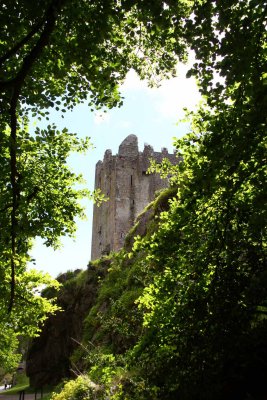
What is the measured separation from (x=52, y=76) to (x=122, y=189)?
4283 centimetres

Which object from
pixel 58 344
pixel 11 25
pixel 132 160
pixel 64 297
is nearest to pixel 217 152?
pixel 11 25

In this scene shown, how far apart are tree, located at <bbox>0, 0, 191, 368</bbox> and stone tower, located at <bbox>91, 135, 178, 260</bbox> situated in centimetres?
3294

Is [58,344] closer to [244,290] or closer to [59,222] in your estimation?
[59,222]

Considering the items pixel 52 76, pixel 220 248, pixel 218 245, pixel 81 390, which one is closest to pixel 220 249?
pixel 220 248

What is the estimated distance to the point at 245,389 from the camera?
7102 millimetres

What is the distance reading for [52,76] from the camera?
914 centimetres

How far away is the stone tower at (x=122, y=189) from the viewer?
5006 centimetres

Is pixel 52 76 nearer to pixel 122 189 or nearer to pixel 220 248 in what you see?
pixel 220 248

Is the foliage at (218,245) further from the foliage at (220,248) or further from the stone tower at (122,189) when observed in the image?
the stone tower at (122,189)

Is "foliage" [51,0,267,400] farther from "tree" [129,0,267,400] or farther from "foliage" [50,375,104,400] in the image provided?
"foliage" [50,375,104,400]

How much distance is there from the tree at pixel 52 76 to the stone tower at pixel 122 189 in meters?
32.9

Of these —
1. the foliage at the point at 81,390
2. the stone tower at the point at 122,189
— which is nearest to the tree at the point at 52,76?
the foliage at the point at 81,390

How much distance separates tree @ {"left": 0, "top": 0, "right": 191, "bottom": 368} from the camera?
6141 millimetres

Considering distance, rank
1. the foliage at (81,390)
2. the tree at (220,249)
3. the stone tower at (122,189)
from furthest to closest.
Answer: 1. the stone tower at (122,189)
2. the foliage at (81,390)
3. the tree at (220,249)
